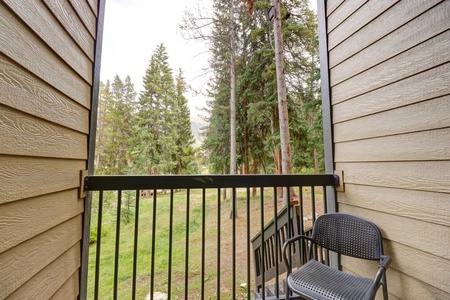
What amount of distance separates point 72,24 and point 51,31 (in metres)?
0.25

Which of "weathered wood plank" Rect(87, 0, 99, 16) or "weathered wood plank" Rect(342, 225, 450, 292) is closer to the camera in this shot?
"weathered wood plank" Rect(342, 225, 450, 292)

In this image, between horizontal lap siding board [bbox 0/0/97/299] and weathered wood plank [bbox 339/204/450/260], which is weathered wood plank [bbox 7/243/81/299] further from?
weathered wood plank [bbox 339/204/450/260]

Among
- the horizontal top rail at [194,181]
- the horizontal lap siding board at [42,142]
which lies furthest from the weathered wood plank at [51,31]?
the horizontal top rail at [194,181]

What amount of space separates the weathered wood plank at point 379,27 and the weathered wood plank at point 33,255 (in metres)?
2.27

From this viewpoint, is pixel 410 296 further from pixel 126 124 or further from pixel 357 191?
pixel 126 124

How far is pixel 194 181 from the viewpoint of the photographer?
1457 millimetres

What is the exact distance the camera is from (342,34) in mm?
1672

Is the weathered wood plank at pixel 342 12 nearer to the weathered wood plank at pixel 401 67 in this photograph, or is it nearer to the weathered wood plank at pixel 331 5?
the weathered wood plank at pixel 331 5

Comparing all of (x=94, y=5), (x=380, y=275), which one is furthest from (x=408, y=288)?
(x=94, y=5)

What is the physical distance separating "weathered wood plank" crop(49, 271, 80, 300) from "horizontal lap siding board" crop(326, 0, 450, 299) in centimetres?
200

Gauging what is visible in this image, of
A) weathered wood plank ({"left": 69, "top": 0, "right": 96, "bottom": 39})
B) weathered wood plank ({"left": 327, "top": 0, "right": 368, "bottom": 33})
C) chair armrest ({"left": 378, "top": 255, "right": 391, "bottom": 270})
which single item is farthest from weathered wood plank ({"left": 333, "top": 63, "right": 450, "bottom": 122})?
weathered wood plank ({"left": 69, "top": 0, "right": 96, "bottom": 39})

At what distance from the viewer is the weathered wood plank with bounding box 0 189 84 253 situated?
0.72 m

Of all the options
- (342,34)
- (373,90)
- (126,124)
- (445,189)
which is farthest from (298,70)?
(126,124)

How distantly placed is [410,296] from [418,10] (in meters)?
1.67
